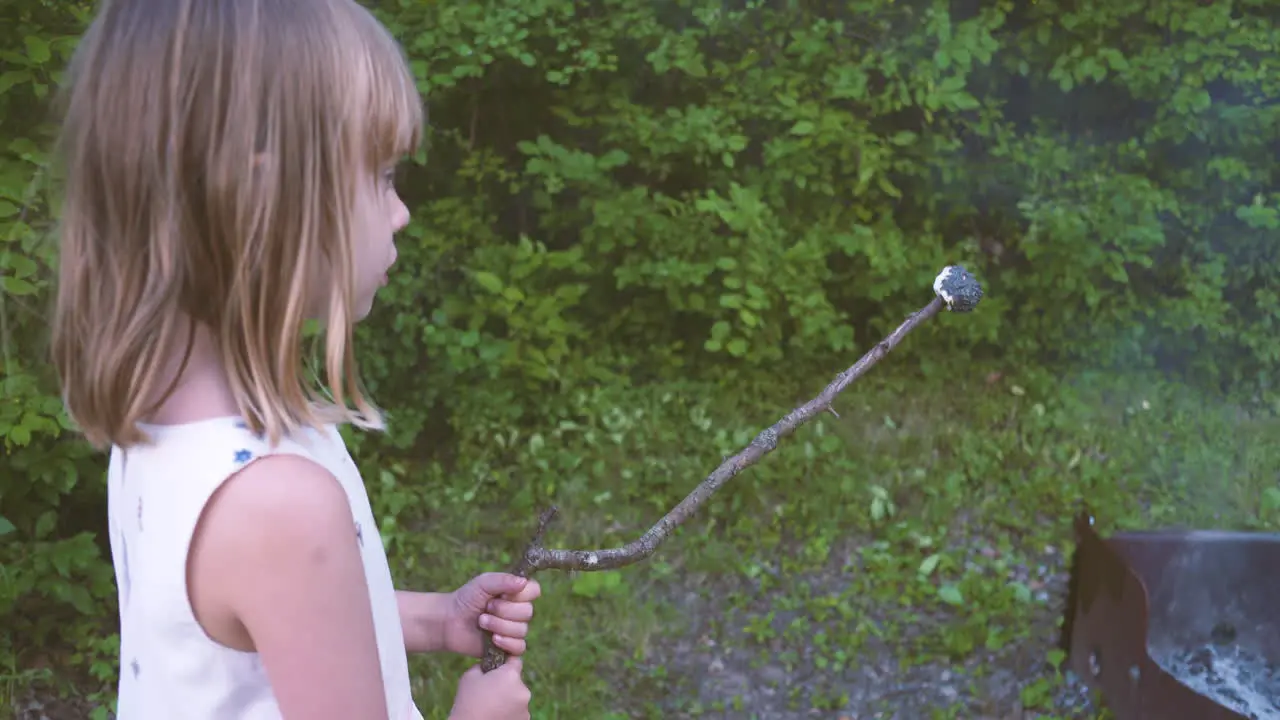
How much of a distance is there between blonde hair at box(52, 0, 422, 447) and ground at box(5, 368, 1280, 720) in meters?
2.31

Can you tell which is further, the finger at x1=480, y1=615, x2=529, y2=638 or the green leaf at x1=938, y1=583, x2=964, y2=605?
the green leaf at x1=938, y1=583, x2=964, y2=605

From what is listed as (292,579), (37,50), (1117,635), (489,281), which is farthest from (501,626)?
(489,281)

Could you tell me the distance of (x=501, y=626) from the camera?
5.03 ft

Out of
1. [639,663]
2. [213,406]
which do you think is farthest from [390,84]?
[639,663]

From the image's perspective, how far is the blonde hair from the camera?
1.10 meters

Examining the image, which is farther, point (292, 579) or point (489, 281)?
point (489, 281)

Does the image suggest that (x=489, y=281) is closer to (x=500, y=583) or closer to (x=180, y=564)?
(x=500, y=583)

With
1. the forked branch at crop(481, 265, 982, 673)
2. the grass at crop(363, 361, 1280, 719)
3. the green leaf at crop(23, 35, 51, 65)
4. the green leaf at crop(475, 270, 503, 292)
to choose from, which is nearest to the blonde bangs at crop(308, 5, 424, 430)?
the forked branch at crop(481, 265, 982, 673)

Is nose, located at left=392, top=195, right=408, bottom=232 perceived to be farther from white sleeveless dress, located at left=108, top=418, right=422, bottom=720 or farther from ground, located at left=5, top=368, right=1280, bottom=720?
ground, located at left=5, top=368, right=1280, bottom=720

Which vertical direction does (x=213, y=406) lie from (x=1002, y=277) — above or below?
above

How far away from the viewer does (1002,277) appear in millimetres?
5820

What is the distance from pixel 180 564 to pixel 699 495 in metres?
0.71

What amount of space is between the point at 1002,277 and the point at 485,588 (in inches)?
189

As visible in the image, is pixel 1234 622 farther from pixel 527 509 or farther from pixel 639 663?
pixel 527 509
